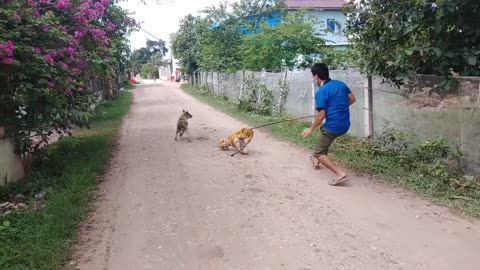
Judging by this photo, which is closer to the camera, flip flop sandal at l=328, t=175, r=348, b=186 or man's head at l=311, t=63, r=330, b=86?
flip flop sandal at l=328, t=175, r=348, b=186

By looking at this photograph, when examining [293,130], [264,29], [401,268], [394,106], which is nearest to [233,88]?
[264,29]

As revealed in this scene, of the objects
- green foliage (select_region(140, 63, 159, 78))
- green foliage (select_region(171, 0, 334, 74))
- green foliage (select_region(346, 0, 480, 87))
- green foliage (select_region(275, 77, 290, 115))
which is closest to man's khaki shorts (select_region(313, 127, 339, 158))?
green foliage (select_region(346, 0, 480, 87))

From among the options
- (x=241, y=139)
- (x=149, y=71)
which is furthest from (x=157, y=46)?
(x=241, y=139)

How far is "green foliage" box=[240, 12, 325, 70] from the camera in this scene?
1521 cm

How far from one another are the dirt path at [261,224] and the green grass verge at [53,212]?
21 cm

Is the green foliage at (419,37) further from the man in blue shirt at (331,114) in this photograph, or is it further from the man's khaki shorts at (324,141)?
the man's khaki shorts at (324,141)

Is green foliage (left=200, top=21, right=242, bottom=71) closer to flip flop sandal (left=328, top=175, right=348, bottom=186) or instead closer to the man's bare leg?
the man's bare leg

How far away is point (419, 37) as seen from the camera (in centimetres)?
667

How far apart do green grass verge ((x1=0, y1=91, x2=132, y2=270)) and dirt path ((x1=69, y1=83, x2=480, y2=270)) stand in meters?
0.21

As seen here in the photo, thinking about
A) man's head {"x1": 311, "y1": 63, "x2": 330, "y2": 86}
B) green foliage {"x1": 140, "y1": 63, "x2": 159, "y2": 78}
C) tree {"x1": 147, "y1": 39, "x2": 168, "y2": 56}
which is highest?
tree {"x1": 147, "y1": 39, "x2": 168, "y2": 56}

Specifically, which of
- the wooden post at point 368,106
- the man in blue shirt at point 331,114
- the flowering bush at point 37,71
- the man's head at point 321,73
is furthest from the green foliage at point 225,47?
the man in blue shirt at point 331,114

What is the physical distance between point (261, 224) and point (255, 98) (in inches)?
456

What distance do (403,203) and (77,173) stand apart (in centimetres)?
482

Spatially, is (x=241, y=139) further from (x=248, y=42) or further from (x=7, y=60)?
(x=248, y=42)
